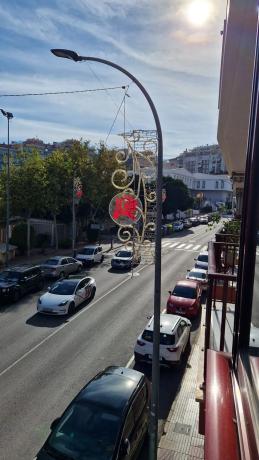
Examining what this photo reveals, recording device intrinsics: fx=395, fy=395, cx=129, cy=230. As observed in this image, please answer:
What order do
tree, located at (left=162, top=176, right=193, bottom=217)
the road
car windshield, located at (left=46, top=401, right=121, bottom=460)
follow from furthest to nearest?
tree, located at (left=162, top=176, right=193, bottom=217) < the road < car windshield, located at (left=46, top=401, right=121, bottom=460)

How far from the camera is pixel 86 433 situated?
745 cm

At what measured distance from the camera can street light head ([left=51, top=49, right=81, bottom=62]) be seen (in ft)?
21.5

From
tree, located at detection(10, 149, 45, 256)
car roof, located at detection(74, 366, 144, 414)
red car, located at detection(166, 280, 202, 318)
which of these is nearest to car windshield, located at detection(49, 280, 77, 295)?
red car, located at detection(166, 280, 202, 318)

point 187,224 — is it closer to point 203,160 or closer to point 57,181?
point 57,181

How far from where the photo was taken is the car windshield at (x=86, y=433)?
7148 mm

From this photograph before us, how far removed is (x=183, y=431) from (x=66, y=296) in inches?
376

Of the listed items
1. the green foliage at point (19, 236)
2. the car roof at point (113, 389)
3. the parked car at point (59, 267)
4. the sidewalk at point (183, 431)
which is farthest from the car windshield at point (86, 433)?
the green foliage at point (19, 236)

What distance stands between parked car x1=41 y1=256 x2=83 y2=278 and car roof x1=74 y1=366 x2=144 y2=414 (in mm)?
15003

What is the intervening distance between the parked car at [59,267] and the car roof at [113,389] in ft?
49.2

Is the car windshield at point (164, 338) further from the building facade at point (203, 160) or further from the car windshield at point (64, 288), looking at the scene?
the building facade at point (203, 160)

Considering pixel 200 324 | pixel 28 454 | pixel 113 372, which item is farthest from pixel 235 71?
pixel 200 324

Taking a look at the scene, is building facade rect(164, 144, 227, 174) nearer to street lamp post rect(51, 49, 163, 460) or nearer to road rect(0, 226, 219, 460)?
road rect(0, 226, 219, 460)

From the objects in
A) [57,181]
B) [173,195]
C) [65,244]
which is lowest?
[65,244]

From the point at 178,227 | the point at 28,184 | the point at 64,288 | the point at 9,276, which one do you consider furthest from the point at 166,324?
the point at 178,227
